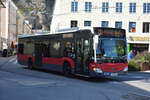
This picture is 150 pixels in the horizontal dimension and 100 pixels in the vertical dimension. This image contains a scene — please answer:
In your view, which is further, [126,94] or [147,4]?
[147,4]

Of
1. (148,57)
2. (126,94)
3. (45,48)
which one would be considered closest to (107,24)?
(148,57)

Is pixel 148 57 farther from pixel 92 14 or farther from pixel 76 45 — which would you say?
pixel 92 14

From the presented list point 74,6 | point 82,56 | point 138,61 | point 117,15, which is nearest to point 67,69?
point 82,56

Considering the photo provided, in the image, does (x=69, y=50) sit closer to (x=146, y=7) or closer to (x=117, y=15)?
(x=117, y=15)

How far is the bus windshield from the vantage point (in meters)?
12.5

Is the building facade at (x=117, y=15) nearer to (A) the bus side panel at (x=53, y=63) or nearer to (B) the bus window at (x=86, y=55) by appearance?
(A) the bus side panel at (x=53, y=63)

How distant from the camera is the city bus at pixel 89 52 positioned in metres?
12.6

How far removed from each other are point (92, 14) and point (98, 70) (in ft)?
89.1

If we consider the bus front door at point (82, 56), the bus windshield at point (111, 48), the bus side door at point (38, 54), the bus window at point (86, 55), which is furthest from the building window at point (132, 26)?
the bus window at point (86, 55)

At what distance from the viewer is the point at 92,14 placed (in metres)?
39.0

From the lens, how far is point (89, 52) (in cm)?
1270

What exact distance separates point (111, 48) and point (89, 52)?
114cm

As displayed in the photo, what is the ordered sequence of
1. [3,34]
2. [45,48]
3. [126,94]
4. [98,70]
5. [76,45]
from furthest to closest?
[3,34] < [45,48] < [76,45] < [98,70] < [126,94]

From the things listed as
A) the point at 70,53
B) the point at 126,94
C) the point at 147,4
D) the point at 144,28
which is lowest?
the point at 126,94
